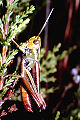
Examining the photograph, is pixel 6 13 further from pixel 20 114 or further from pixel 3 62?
pixel 20 114

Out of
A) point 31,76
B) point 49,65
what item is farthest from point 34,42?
point 49,65

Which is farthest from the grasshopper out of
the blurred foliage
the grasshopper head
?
the blurred foliage

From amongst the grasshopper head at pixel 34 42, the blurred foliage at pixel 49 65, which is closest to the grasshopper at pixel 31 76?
the grasshopper head at pixel 34 42

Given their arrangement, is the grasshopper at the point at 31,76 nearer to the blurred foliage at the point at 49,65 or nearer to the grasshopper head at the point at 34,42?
the grasshopper head at the point at 34,42

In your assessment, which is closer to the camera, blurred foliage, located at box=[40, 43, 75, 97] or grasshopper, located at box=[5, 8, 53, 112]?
grasshopper, located at box=[5, 8, 53, 112]


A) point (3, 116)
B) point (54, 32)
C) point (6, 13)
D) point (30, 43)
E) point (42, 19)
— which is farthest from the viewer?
point (54, 32)

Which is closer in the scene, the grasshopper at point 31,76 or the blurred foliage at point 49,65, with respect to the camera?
the grasshopper at point 31,76

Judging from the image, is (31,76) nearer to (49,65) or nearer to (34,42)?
(34,42)

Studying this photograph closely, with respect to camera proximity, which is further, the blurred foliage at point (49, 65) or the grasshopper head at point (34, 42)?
the blurred foliage at point (49, 65)

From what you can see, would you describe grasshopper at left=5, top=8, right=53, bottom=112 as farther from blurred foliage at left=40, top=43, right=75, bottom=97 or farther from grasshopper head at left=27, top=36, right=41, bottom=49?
blurred foliage at left=40, top=43, right=75, bottom=97

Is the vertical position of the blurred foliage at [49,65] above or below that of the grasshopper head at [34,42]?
below

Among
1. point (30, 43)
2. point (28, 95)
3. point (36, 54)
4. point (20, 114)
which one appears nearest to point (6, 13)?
point (30, 43)
